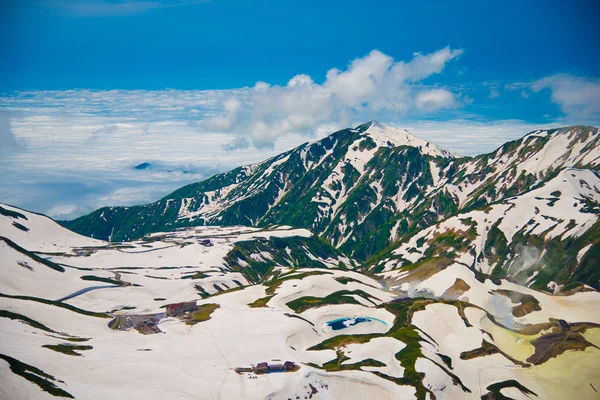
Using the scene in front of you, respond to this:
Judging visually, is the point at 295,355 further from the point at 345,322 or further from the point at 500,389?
the point at 500,389

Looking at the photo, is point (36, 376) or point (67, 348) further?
point (67, 348)

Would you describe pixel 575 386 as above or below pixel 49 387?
below

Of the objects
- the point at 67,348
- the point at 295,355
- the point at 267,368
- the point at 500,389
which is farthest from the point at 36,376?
the point at 500,389

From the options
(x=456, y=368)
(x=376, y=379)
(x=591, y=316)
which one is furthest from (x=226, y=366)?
(x=591, y=316)

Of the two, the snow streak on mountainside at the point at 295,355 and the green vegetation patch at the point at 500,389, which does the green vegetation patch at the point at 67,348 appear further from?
the green vegetation patch at the point at 500,389

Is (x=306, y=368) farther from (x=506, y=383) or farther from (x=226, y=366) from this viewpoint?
(x=506, y=383)

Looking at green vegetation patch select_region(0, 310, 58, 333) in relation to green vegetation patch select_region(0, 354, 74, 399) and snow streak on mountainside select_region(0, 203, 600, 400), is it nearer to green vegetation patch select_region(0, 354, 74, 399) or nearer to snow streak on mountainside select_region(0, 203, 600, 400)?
snow streak on mountainside select_region(0, 203, 600, 400)

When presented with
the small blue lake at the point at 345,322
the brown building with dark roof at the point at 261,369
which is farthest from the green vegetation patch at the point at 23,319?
the small blue lake at the point at 345,322
